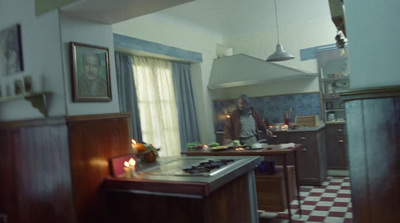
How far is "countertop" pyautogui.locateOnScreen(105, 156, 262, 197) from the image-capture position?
2.10 metres

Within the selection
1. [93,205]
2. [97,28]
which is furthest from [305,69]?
[93,205]

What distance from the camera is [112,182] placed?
2.50m

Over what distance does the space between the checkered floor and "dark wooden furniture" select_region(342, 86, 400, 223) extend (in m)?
2.43

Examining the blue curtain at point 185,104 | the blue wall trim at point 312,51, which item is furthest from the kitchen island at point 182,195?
the blue wall trim at point 312,51

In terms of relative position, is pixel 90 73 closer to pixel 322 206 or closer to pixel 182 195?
pixel 182 195

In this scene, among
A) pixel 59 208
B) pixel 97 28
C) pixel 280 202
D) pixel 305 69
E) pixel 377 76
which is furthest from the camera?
pixel 305 69

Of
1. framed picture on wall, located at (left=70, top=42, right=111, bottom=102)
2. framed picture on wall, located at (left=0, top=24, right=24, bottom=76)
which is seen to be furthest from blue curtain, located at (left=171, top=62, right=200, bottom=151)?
framed picture on wall, located at (left=0, top=24, right=24, bottom=76)

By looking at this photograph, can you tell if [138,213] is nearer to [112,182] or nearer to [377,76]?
[112,182]

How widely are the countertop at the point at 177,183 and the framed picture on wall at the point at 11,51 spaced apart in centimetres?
123

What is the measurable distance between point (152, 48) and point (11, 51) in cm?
234

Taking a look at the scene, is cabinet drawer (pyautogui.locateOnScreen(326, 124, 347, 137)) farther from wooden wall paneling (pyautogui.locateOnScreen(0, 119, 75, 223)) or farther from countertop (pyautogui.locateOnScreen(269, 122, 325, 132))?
wooden wall paneling (pyautogui.locateOnScreen(0, 119, 75, 223))

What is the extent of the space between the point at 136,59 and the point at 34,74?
2.40m

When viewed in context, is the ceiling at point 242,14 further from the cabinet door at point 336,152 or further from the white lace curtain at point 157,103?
the cabinet door at point 336,152

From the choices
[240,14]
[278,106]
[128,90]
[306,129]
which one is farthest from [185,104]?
[306,129]
